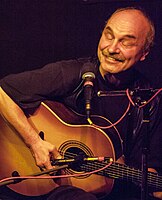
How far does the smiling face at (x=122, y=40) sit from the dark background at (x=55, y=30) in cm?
38

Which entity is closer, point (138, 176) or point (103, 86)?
point (138, 176)

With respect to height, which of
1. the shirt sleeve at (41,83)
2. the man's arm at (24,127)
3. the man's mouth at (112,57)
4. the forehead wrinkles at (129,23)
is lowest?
the man's arm at (24,127)

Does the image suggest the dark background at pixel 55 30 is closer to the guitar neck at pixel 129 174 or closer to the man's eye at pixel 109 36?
the man's eye at pixel 109 36

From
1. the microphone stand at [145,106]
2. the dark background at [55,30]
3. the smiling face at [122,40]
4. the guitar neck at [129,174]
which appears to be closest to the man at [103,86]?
the smiling face at [122,40]

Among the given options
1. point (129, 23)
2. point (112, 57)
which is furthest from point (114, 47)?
point (129, 23)

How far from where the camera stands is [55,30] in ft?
8.33

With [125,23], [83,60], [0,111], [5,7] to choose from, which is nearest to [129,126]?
[83,60]

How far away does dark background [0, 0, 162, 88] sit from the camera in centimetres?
250

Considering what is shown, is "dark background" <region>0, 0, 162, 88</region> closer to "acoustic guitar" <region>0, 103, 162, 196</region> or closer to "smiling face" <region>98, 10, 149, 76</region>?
"smiling face" <region>98, 10, 149, 76</region>

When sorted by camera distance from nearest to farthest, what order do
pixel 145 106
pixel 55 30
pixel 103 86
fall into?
1. pixel 145 106
2. pixel 103 86
3. pixel 55 30

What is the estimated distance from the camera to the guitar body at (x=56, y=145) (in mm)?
2102

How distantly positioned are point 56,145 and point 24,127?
0.23 m

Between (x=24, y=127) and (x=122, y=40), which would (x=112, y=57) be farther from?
(x=24, y=127)

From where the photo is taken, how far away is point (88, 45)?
258 centimetres
